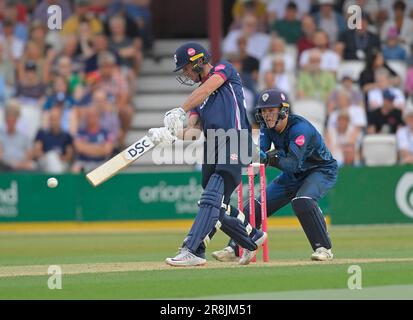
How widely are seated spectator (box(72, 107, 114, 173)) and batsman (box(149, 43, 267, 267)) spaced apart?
9.73 meters

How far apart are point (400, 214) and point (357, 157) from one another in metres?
1.52

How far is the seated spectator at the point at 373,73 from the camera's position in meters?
20.9

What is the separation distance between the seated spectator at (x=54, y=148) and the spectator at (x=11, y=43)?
2.30 m

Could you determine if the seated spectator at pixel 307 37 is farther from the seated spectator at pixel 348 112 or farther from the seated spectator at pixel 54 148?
the seated spectator at pixel 54 148

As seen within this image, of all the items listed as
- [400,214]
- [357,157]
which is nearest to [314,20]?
[357,157]

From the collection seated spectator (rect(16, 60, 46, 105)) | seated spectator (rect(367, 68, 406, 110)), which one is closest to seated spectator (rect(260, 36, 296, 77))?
seated spectator (rect(367, 68, 406, 110))

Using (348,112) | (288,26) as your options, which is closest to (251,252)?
(348,112)

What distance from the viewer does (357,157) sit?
65.8ft

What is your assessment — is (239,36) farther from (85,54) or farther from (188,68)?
(188,68)

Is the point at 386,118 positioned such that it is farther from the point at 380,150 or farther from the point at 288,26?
the point at 288,26

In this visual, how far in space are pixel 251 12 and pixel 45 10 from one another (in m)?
4.18

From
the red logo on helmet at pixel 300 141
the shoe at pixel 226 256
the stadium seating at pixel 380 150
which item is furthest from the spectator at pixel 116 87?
the red logo on helmet at pixel 300 141

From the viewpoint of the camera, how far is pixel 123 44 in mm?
22609

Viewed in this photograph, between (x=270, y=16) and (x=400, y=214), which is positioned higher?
(x=270, y=16)
